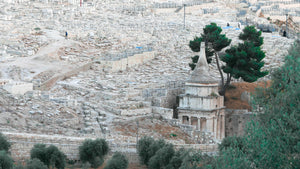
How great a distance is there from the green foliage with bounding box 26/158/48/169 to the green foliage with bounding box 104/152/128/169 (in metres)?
2.51

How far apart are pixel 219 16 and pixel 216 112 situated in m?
32.3

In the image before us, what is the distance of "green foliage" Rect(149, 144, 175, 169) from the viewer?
102ft

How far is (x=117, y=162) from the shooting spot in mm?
30453

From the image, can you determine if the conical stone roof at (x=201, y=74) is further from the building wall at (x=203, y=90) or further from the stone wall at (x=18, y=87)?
the stone wall at (x=18, y=87)

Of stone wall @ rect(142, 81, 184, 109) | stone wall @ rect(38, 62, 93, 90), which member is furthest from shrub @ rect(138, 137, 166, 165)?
stone wall @ rect(38, 62, 93, 90)

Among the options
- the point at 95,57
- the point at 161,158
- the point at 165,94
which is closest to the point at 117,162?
the point at 161,158


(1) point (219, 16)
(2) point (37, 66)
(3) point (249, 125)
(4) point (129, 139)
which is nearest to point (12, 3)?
(1) point (219, 16)

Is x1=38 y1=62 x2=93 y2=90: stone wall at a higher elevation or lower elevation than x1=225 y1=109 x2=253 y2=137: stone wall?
higher

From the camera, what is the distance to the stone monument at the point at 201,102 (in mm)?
39750

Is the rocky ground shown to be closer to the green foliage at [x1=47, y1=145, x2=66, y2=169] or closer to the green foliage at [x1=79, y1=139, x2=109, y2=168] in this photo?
the green foliage at [x1=79, y1=139, x2=109, y2=168]

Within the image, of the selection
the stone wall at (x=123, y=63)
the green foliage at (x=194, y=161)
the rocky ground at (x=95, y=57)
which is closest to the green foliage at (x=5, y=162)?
the rocky ground at (x=95, y=57)

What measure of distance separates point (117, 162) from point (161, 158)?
1.79 m

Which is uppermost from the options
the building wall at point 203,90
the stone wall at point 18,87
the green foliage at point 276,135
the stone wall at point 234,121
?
the green foliage at point 276,135

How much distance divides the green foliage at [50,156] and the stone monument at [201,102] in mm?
10072
